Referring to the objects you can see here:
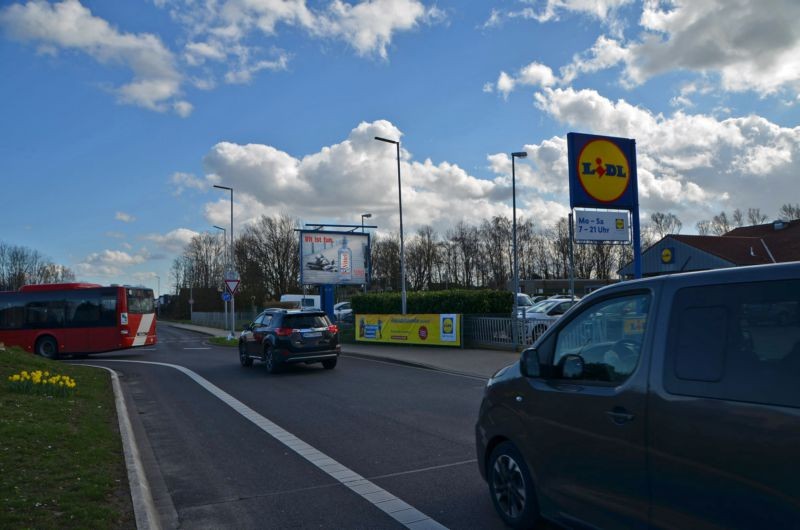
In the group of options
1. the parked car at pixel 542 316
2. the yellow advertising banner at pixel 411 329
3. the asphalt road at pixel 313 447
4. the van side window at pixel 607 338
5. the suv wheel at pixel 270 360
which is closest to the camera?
the van side window at pixel 607 338

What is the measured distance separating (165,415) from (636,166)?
12.1 metres

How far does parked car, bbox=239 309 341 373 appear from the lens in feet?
54.4

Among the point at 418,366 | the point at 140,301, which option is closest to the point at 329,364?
the point at 418,366

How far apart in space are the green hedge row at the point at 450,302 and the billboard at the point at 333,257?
6.72 m

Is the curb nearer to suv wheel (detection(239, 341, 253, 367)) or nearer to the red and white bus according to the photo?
suv wheel (detection(239, 341, 253, 367))

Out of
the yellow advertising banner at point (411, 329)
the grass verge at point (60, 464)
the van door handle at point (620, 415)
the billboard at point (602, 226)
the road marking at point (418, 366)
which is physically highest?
the billboard at point (602, 226)

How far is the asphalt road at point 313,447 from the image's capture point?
556cm

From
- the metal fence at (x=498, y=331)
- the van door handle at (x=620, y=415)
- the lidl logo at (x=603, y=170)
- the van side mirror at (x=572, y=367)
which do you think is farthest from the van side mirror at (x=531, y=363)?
the metal fence at (x=498, y=331)

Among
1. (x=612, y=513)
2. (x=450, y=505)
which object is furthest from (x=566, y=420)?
(x=450, y=505)

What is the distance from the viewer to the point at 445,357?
19.8m

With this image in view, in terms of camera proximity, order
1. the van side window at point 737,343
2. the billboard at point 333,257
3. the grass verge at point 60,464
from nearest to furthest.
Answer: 1. the van side window at point 737,343
2. the grass verge at point 60,464
3. the billboard at point 333,257

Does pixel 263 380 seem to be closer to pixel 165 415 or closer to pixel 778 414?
pixel 165 415

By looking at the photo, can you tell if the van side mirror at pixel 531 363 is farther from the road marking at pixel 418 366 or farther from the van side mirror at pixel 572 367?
the road marking at pixel 418 366

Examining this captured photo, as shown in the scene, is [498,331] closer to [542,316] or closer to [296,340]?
[542,316]
